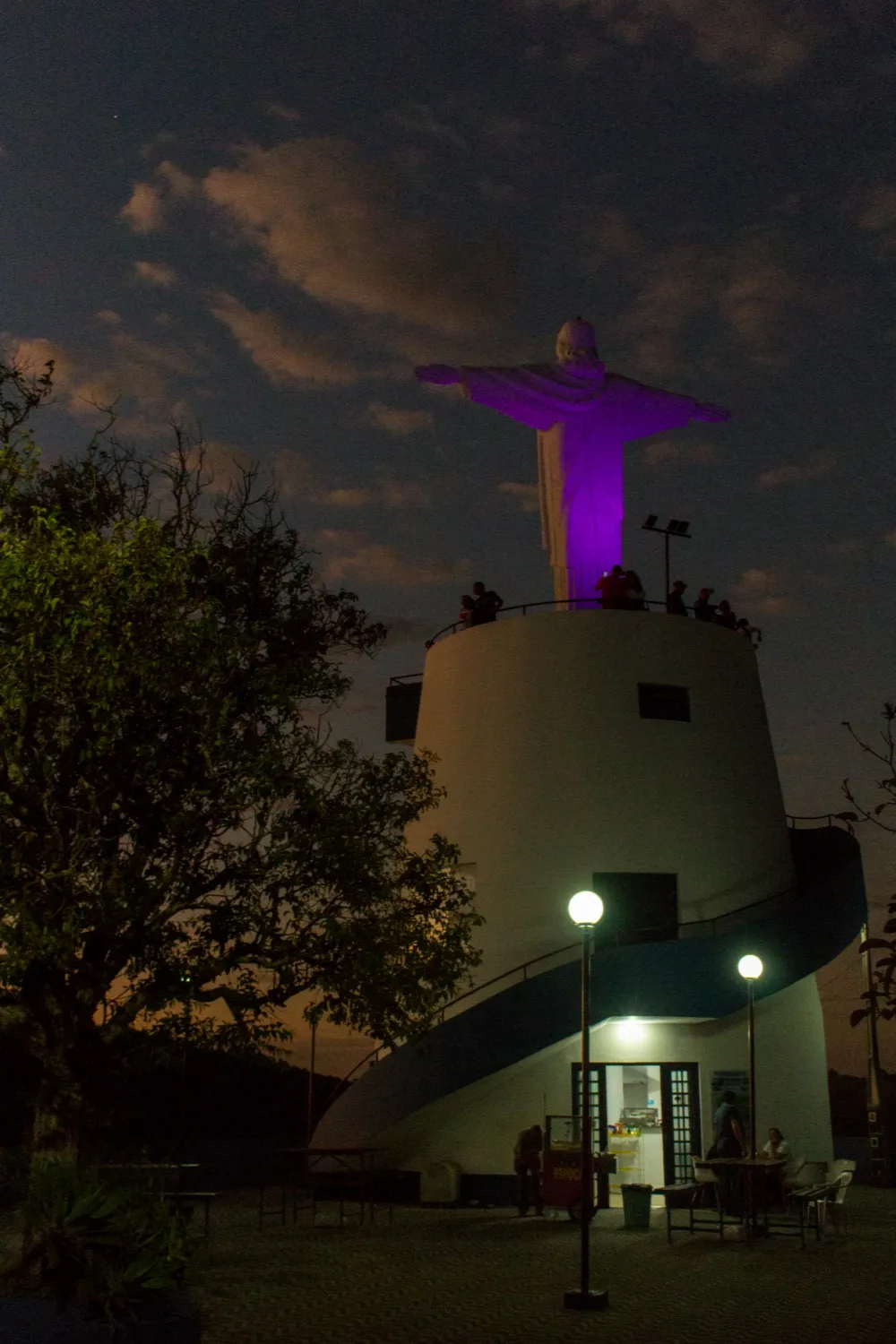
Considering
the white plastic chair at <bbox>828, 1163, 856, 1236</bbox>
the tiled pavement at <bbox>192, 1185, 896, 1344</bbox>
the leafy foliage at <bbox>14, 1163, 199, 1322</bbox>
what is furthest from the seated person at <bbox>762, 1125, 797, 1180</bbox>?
the leafy foliage at <bbox>14, 1163, 199, 1322</bbox>

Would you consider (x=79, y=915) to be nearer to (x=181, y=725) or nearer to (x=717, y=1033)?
(x=181, y=725)

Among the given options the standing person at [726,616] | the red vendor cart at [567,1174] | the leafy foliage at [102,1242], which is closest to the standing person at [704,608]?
the standing person at [726,616]

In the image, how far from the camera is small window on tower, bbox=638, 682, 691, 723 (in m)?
25.3

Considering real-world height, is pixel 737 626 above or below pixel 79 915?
above

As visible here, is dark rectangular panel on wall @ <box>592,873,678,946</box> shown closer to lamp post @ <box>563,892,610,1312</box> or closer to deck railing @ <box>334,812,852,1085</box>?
deck railing @ <box>334,812,852,1085</box>

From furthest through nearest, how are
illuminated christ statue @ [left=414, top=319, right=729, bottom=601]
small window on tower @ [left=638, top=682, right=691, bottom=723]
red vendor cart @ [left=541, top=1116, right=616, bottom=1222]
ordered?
illuminated christ statue @ [left=414, top=319, right=729, bottom=601], small window on tower @ [left=638, top=682, right=691, bottom=723], red vendor cart @ [left=541, top=1116, right=616, bottom=1222]

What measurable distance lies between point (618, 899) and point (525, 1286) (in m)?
11.0

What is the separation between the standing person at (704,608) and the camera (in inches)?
1057

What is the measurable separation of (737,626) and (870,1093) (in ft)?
31.4

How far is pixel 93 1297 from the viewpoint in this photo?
8.45 metres

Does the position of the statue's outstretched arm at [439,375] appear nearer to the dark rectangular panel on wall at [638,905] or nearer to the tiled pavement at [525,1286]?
the dark rectangular panel on wall at [638,905]

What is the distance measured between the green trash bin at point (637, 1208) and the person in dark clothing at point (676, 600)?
1152 cm

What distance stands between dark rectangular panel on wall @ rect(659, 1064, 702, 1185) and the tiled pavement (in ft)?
11.7

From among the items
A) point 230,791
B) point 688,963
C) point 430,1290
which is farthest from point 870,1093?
point 230,791
